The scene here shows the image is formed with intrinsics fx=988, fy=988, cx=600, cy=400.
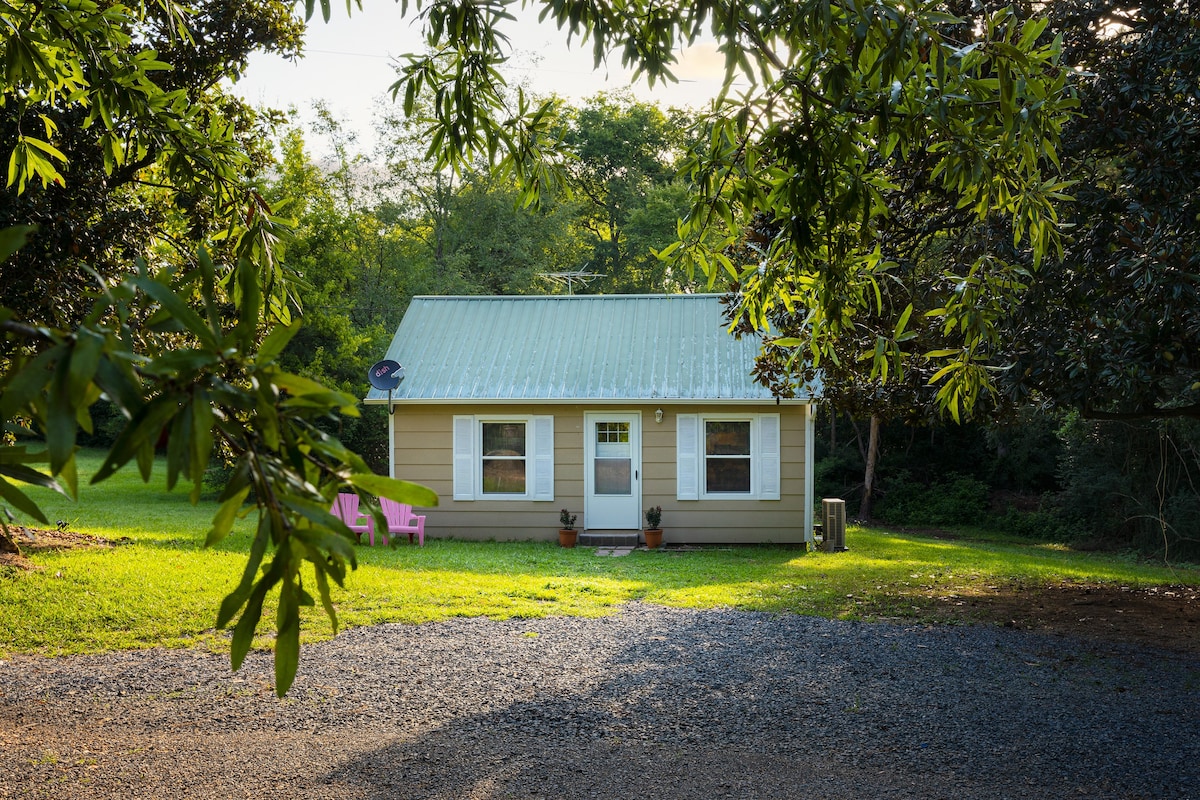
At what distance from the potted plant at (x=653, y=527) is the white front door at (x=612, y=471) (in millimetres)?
326

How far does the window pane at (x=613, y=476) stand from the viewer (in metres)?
15.2

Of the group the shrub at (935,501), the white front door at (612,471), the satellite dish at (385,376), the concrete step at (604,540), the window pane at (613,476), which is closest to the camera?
the satellite dish at (385,376)

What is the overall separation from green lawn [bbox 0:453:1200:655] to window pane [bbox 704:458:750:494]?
954 mm

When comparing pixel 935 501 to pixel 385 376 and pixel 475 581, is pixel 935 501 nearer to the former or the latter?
pixel 385 376

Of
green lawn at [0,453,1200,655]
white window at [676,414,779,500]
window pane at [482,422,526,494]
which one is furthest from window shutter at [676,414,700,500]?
window pane at [482,422,526,494]

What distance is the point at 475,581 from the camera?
34.9ft

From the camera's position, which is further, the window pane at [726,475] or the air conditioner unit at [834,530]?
the window pane at [726,475]

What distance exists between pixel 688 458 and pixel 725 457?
569 millimetres

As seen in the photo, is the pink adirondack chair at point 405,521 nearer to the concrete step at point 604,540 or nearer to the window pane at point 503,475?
the window pane at point 503,475

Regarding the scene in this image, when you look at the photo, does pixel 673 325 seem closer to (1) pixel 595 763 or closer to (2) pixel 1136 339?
(2) pixel 1136 339

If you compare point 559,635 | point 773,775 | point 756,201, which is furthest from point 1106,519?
point 756,201

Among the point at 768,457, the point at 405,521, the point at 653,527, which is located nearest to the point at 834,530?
the point at 768,457

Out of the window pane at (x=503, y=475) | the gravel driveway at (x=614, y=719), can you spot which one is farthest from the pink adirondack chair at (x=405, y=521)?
the gravel driveway at (x=614, y=719)

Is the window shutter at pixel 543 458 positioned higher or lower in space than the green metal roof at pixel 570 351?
lower
